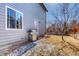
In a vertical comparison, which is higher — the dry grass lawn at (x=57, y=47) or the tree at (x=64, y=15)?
the tree at (x=64, y=15)

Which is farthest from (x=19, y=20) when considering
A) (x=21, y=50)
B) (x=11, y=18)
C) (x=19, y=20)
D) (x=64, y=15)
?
(x=64, y=15)

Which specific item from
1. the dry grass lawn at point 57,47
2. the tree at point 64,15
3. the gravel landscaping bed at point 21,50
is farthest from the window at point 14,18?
the tree at point 64,15

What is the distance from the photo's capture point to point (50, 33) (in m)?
2.56

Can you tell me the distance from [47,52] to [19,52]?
508mm

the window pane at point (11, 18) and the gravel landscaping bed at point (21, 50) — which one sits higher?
the window pane at point (11, 18)

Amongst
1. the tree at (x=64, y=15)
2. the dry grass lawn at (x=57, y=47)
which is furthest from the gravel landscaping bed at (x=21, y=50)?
the tree at (x=64, y=15)

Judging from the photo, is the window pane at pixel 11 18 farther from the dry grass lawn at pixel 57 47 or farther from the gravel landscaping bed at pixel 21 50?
the dry grass lawn at pixel 57 47

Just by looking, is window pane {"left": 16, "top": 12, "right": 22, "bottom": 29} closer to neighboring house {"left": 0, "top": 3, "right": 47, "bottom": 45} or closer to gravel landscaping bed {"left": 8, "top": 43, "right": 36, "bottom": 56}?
neighboring house {"left": 0, "top": 3, "right": 47, "bottom": 45}

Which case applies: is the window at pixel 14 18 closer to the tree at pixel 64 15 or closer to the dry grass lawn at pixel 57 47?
the dry grass lawn at pixel 57 47

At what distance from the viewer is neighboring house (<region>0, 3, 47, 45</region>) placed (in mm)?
2359

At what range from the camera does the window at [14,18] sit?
242 centimetres

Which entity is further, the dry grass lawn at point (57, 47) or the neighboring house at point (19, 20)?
the dry grass lawn at point (57, 47)

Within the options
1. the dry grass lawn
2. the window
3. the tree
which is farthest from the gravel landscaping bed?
the tree

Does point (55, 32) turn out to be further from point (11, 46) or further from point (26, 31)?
point (11, 46)
